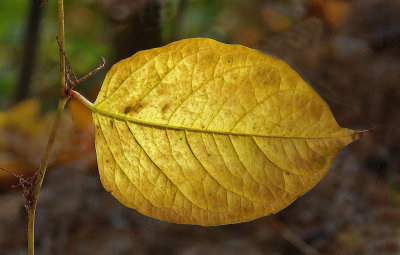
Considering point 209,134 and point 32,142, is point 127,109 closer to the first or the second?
point 209,134

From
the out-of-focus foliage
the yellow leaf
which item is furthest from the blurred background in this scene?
the yellow leaf

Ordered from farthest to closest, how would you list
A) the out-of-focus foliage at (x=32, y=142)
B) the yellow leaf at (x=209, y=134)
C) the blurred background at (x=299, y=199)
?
the out-of-focus foliage at (x=32, y=142) < the blurred background at (x=299, y=199) < the yellow leaf at (x=209, y=134)

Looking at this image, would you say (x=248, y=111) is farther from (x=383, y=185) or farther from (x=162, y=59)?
(x=383, y=185)

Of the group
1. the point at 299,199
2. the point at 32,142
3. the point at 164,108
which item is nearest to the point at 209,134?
the point at 164,108

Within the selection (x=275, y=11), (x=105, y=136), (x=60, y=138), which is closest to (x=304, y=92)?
(x=105, y=136)


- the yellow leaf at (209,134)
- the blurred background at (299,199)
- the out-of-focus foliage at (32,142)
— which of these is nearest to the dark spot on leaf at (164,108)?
the yellow leaf at (209,134)

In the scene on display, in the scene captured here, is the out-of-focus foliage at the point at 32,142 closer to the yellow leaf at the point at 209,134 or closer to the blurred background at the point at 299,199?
the blurred background at the point at 299,199
